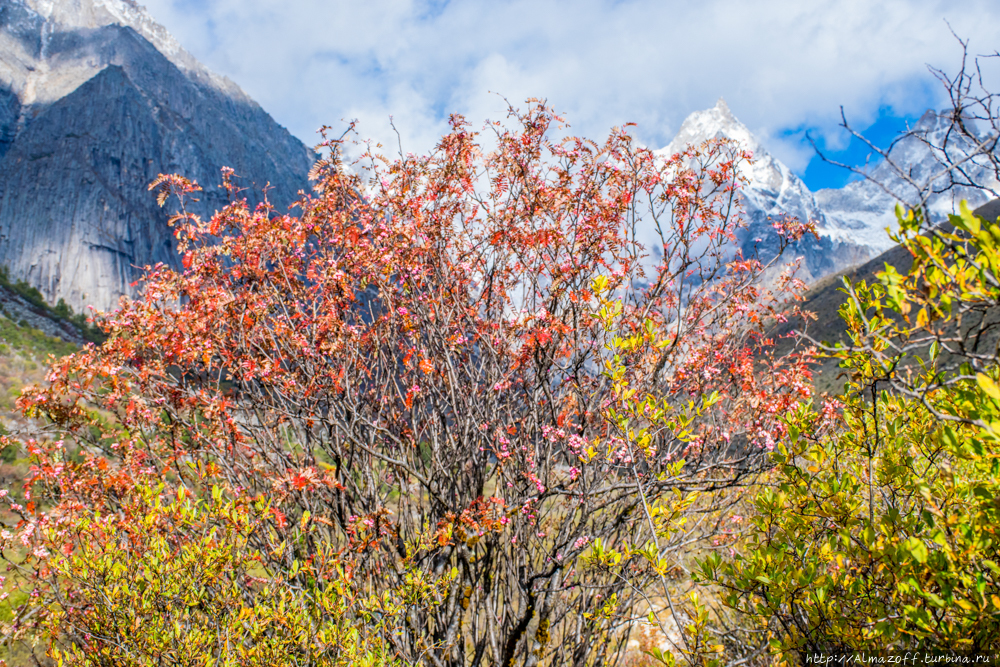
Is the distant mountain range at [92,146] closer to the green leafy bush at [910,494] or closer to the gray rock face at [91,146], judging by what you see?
the gray rock face at [91,146]

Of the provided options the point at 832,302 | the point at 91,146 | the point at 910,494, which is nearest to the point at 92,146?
the point at 91,146

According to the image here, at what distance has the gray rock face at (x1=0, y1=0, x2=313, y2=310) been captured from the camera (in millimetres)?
78312

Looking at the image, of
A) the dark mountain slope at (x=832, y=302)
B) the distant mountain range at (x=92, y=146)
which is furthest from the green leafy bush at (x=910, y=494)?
the distant mountain range at (x=92, y=146)

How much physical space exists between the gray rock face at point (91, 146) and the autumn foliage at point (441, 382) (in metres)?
65.2

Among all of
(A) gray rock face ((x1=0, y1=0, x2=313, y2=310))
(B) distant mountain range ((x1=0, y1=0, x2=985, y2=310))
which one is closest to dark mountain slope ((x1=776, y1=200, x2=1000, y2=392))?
(B) distant mountain range ((x1=0, y1=0, x2=985, y2=310))

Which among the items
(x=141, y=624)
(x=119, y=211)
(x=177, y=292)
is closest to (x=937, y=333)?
(x=141, y=624)

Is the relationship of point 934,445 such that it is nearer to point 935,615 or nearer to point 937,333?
point 935,615

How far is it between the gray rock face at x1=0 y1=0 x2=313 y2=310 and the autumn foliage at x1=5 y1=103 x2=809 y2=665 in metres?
65.2

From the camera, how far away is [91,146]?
84.1m

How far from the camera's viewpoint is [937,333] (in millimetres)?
1678

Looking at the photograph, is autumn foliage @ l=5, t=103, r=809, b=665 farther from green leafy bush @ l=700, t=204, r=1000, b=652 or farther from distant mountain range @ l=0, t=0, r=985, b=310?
distant mountain range @ l=0, t=0, r=985, b=310

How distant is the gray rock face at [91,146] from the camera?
78.3m

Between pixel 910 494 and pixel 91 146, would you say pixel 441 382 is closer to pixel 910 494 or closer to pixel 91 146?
pixel 910 494

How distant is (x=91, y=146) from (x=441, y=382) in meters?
111
